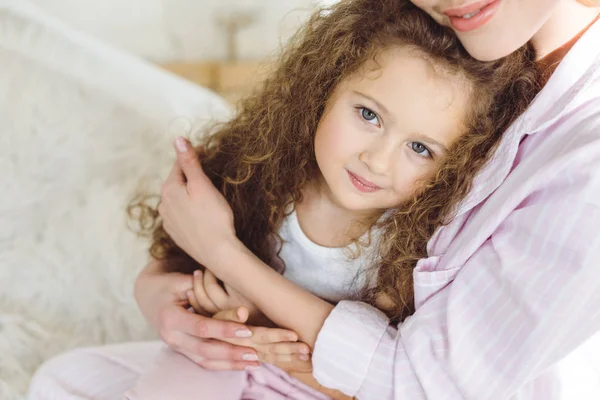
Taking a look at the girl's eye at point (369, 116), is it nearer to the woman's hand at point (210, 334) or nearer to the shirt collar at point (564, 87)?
the shirt collar at point (564, 87)

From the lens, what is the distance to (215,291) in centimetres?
124

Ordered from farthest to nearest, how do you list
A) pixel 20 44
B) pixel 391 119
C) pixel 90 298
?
1. pixel 20 44
2. pixel 90 298
3. pixel 391 119

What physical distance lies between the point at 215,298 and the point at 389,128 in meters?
0.45

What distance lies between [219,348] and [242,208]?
0.87ft

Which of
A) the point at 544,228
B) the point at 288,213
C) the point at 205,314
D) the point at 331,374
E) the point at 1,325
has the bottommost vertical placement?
the point at 1,325

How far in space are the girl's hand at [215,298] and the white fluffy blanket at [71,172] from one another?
1.22 feet

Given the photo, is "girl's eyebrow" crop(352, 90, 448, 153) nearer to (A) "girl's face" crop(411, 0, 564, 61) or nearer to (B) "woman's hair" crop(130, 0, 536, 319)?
(B) "woman's hair" crop(130, 0, 536, 319)

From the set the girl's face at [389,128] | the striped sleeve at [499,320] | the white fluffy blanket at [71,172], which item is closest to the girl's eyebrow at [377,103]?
the girl's face at [389,128]

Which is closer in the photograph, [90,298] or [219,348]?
[219,348]

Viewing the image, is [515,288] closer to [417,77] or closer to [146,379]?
[417,77]

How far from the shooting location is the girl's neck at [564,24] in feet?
3.16

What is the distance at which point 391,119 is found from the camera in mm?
1007

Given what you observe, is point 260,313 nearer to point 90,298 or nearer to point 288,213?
point 288,213

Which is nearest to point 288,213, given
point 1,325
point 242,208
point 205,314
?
point 242,208
